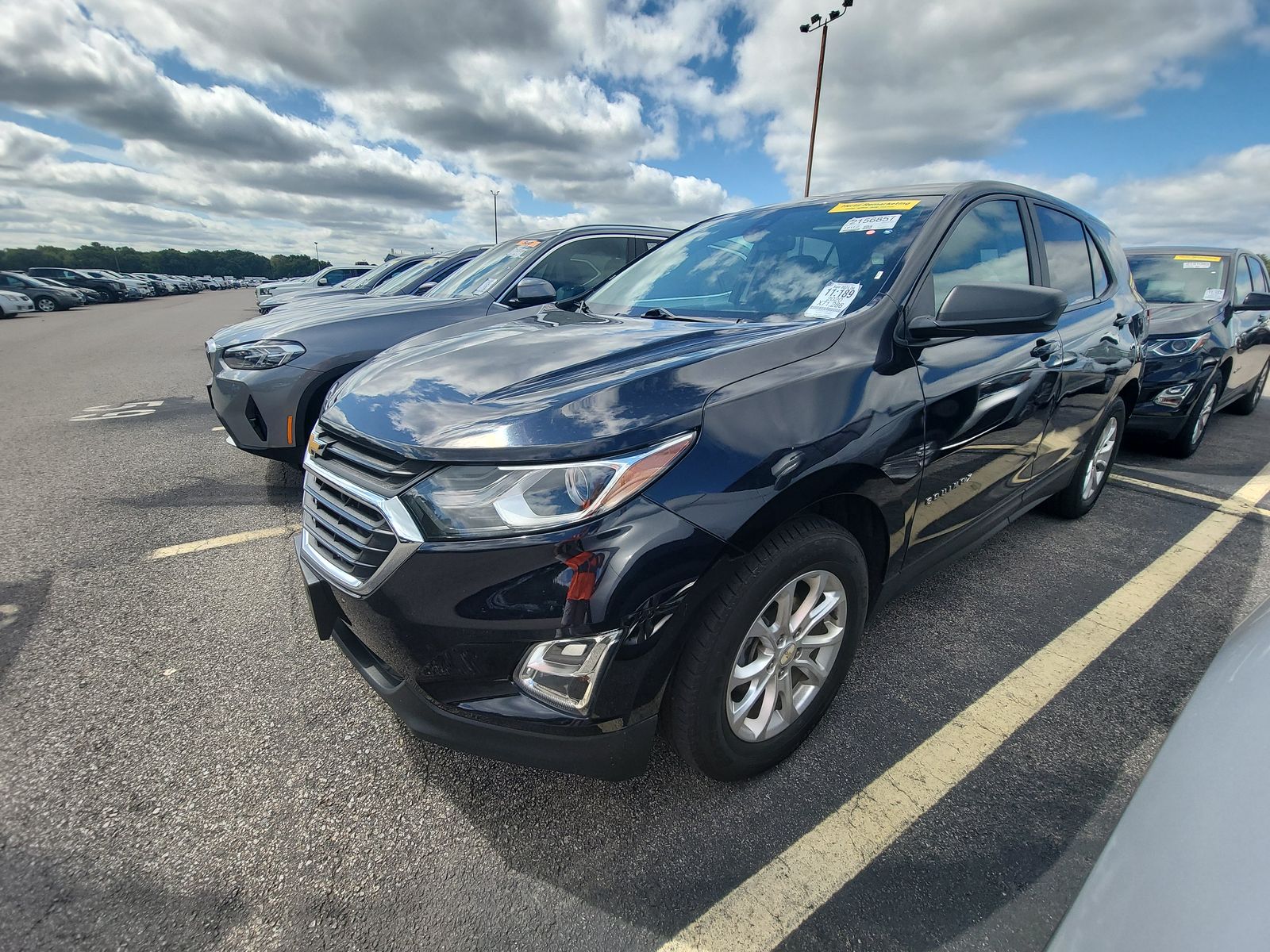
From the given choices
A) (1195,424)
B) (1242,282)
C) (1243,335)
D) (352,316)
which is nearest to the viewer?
(352,316)

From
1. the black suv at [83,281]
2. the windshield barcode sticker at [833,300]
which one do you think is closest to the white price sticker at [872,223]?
the windshield barcode sticker at [833,300]

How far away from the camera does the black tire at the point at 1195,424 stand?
16.3ft

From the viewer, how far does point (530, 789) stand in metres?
1.83

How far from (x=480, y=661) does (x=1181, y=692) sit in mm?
2416

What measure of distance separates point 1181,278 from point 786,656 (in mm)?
6563

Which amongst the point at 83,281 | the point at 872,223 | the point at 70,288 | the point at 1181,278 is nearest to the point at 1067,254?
the point at 872,223

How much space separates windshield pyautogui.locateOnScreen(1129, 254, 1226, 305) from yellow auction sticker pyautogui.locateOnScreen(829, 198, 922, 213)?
465cm

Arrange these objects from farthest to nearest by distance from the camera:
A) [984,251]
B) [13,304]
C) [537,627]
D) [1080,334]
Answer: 1. [13,304]
2. [1080,334]
3. [984,251]
4. [537,627]

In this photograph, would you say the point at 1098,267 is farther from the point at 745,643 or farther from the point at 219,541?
the point at 219,541

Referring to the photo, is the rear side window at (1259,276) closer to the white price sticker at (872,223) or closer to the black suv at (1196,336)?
the black suv at (1196,336)

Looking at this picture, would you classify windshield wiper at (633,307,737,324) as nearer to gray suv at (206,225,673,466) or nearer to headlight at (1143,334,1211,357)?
gray suv at (206,225,673,466)

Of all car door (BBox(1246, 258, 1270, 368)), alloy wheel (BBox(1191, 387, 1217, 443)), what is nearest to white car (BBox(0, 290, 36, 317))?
alloy wheel (BBox(1191, 387, 1217, 443))

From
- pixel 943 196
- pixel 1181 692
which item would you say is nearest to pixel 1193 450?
pixel 1181 692

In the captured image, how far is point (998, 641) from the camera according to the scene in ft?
8.36
